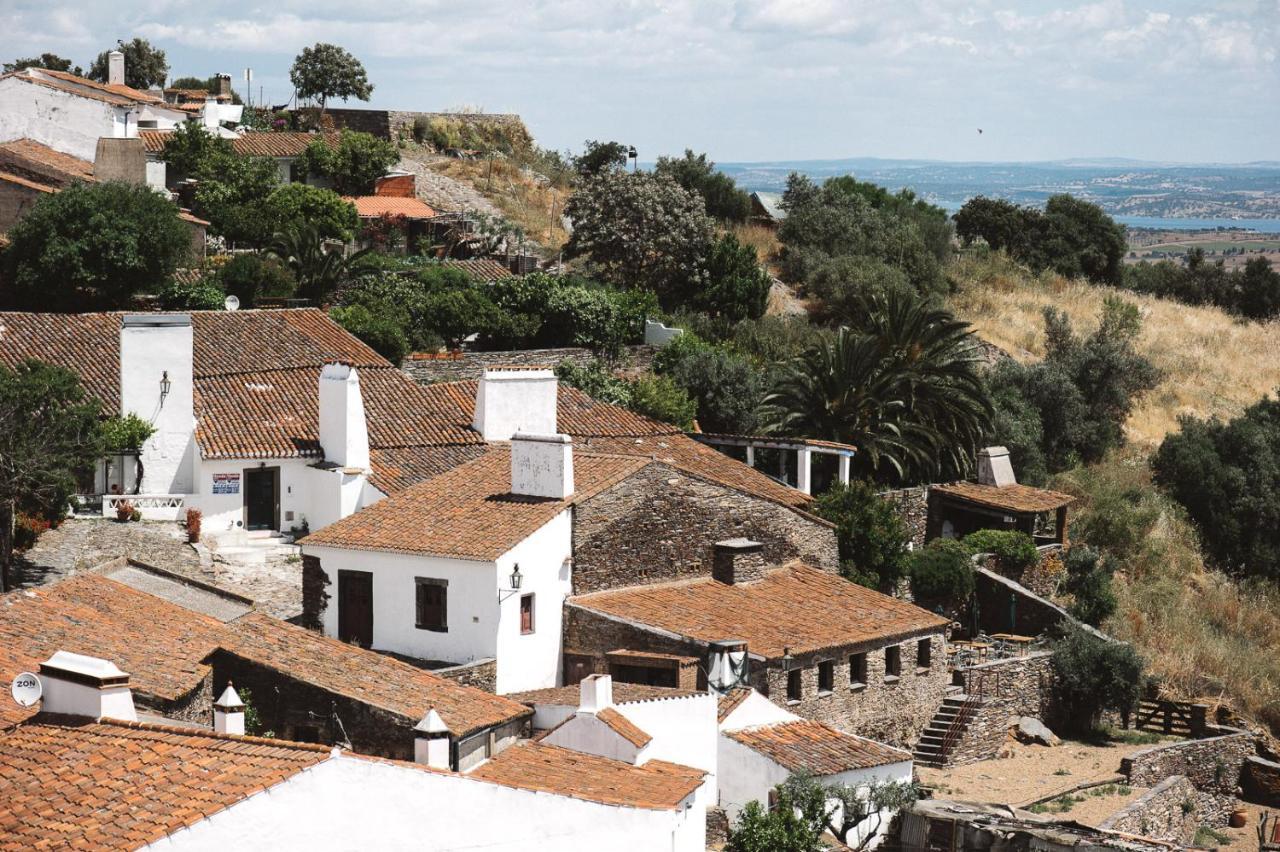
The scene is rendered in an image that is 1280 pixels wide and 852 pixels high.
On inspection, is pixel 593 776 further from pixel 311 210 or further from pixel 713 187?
pixel 713 187

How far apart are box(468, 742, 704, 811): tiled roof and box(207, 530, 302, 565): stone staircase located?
444 inches

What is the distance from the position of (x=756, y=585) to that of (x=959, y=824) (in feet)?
22.0

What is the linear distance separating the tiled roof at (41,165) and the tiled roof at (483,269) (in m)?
10.7

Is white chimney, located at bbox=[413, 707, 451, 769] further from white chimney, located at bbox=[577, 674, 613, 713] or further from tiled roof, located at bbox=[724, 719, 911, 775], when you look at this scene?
tiled roof, located at bbox=[724, 719, 911, 775]

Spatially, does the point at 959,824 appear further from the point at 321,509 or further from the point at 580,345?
the point at 580,345

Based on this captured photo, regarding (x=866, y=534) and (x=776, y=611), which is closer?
Answer: (x=776, y=611)

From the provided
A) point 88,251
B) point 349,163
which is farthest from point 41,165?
point 349,163

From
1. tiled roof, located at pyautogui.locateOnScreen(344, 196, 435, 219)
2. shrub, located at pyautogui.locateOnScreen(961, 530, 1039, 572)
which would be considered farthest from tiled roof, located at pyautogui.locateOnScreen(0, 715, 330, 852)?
tiled roof, located at pyautogui.locateOnScreen(344, 196, 435, 219)

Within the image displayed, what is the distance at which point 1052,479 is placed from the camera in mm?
44688

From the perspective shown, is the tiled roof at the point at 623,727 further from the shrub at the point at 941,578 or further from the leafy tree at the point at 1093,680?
the shrub at the point at 941,578

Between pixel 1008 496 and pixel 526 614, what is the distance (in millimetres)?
16393

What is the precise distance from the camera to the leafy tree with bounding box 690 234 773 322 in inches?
2018

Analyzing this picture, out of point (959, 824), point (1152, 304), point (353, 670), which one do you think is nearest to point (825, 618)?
point (959, 824)

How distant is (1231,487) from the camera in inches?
1801
